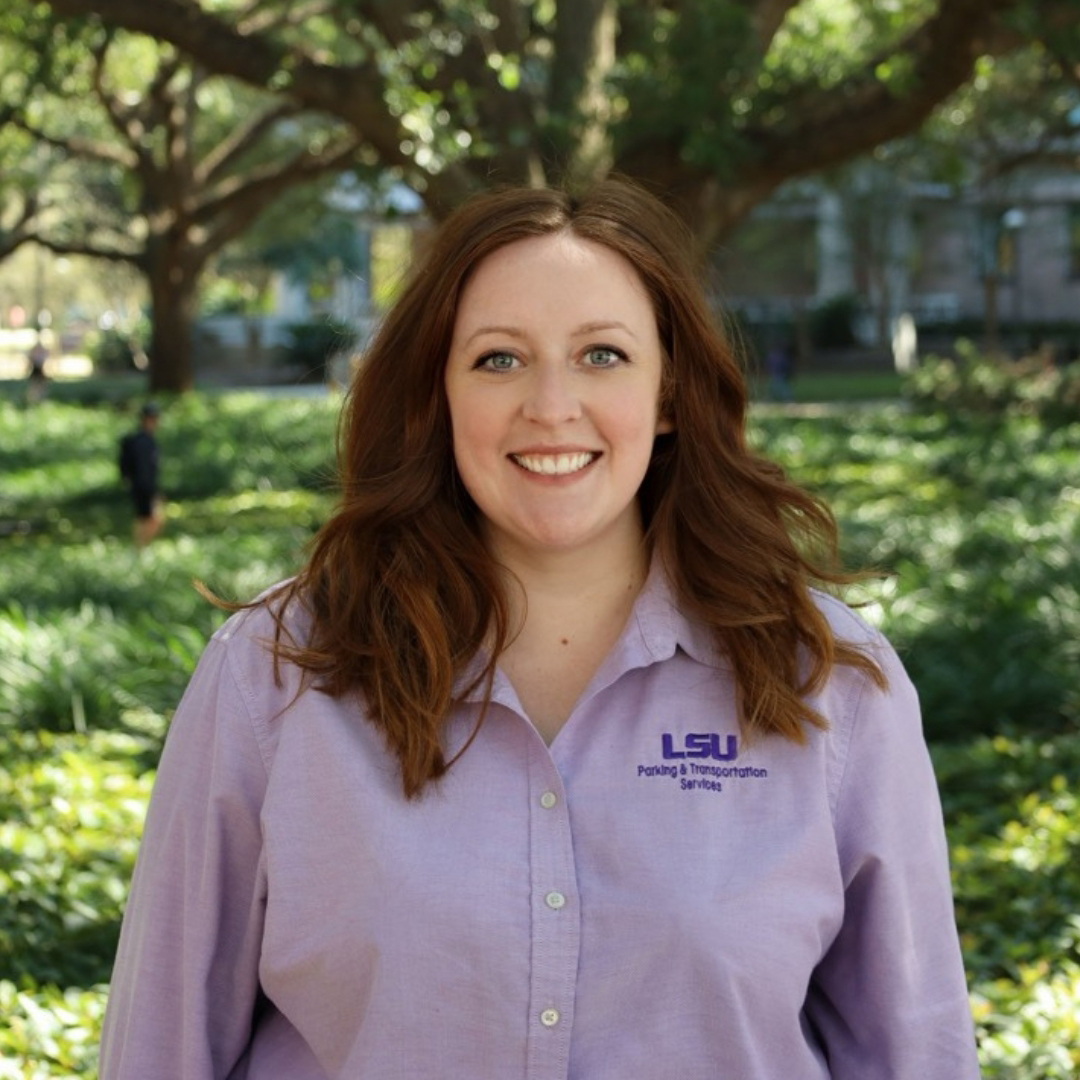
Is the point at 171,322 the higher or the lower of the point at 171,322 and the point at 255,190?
the lower

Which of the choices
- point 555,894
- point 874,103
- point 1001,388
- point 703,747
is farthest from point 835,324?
point 555,894

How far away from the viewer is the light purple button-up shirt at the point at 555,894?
2.18m

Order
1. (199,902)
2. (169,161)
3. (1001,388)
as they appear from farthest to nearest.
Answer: (169,161)
(1001,388)
(199,902)

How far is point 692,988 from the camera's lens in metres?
2.18

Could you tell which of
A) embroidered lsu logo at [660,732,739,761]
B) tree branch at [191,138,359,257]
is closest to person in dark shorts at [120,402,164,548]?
tree branch at [191,138,359,257]

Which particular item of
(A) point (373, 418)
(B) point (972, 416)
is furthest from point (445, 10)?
(B) point (972, 416)

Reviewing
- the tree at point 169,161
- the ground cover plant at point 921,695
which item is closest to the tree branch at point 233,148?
the tree at point 169,161

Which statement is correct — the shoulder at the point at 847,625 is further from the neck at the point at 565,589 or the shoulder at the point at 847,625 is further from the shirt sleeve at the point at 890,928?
the neck at the point at 565,589

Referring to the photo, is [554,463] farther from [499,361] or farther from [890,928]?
[890,928]

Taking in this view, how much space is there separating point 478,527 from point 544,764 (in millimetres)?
427

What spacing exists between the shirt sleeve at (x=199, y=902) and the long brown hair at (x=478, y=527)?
0.48ft

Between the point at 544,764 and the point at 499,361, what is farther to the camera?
the point at 499,361

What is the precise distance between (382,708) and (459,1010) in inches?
15.4

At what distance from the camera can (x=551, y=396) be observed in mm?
2344
